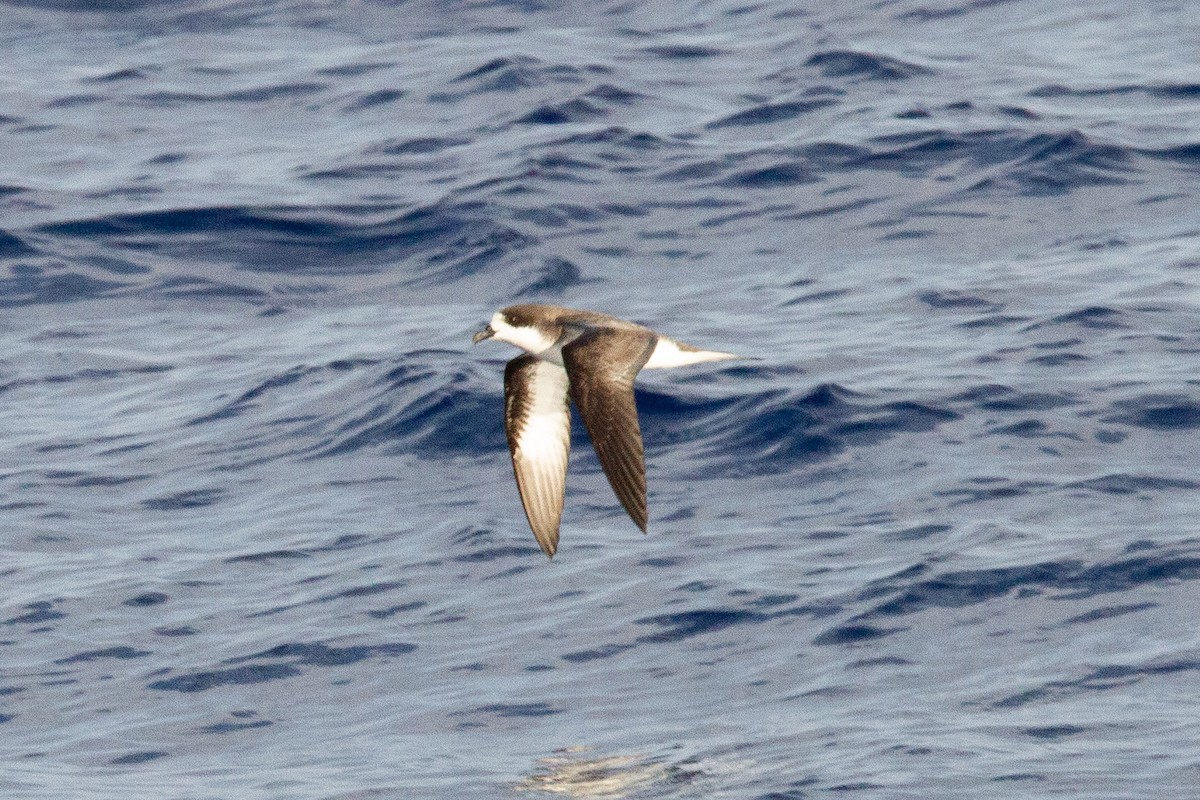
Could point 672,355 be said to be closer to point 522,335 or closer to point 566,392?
point 522,335

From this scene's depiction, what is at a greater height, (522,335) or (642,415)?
(522,335)

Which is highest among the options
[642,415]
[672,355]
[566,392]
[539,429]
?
[672,355]

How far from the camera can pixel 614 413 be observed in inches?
299

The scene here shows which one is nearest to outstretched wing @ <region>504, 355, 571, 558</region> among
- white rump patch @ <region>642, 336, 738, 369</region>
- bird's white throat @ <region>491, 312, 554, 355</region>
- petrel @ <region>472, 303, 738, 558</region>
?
petrel @ <region>472, 303, 738, 558</region>

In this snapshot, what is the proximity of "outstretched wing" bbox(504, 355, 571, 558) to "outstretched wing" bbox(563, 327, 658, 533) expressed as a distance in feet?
4.35

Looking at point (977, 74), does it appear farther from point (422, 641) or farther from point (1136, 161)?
point (422, 641)

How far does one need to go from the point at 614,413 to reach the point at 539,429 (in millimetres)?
1699

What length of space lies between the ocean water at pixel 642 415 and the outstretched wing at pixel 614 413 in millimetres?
1337

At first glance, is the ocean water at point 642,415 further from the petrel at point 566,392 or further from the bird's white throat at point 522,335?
the bird's white throat at point 522,335

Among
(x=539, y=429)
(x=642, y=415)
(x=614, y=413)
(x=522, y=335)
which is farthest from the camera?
(x=642, y=415)

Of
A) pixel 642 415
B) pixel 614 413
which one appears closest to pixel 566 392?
pixel 614 413

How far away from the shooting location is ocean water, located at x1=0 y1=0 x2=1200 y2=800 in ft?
28.8

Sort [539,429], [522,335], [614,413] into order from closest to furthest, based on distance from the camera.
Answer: [614,413]
[522,335]
[539,429]

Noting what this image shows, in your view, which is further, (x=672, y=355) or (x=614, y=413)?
(x=672, y=355)
